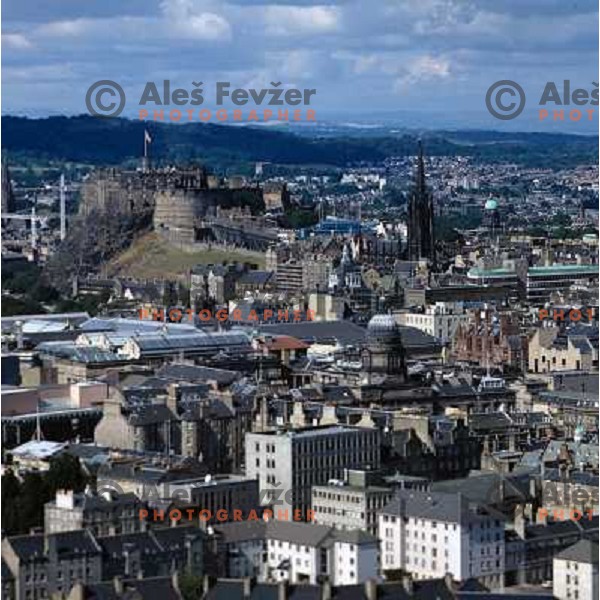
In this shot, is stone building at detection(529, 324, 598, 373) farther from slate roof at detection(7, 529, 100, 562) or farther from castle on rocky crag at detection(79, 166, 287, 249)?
castle on rocky crag at detection(79, 166, 287, 249)

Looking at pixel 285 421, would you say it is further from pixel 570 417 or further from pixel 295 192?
pixel 295 192

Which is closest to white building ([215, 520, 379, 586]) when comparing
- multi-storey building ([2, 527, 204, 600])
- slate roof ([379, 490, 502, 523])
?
multi-storey building ([2, 527, 204, 600])

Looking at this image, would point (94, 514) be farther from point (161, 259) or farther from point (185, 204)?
point (185, 204)

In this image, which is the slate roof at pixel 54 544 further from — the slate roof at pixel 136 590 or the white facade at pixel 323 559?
the white facade at pixel 323 559

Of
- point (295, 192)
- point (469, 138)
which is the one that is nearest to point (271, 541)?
point (295, 192)

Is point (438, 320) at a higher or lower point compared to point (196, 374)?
higher

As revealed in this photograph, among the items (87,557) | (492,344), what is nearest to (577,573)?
(87,557)

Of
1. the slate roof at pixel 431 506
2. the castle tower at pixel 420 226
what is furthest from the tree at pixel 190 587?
the castle tower at pixel 420 226
